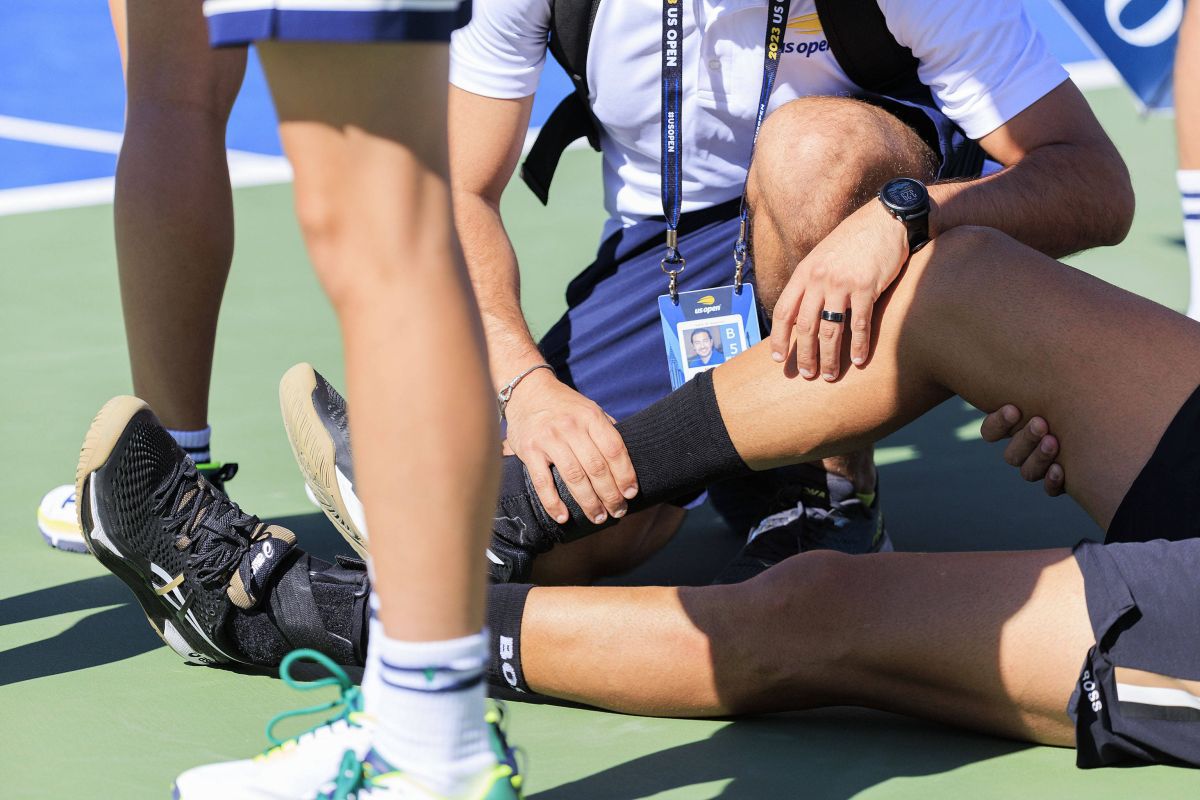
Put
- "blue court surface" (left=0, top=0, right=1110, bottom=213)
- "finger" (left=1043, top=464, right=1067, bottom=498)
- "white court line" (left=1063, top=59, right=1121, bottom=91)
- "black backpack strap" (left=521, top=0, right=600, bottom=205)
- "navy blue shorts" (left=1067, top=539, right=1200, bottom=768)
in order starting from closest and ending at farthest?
"navy blue shorts" (left=1067, top=539, right=1200, bottom=768) < "finger" (left=1043, top=464, right=1067, bottom=498) < "black backpack strap" (left=521, top=0, right=600, bottom=205) < "blue court surface" (left=0, top=0, right=1110, bottom=213) < "white court line" (left=1063, top=59, right=1121, bottom=91)

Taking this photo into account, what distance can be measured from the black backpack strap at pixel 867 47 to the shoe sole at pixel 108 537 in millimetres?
1159

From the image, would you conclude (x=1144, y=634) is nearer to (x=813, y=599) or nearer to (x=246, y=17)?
(x=813, y=599)

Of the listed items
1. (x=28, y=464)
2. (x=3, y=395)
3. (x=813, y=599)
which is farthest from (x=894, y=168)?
(x=3, y=395)

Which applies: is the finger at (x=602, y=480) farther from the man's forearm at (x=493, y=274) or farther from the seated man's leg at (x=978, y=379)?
the man's forearm at (x=493, y=274)

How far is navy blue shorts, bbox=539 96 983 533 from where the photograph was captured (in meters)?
2.45

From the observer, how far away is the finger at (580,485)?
2020 mm

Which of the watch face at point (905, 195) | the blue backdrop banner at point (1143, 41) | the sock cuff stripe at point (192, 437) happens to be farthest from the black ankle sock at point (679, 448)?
the blue backdrop banner at point (1143, 41)

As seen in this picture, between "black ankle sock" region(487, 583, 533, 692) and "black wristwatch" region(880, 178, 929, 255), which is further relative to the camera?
"black wristwatch" region(880, 178, 929, 255)

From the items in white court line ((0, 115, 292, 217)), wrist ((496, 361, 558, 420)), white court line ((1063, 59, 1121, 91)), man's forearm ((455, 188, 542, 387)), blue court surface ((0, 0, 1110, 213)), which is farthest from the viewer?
white court line ((1063, 59, 1121, 91))

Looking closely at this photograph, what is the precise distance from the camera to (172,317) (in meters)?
2.29

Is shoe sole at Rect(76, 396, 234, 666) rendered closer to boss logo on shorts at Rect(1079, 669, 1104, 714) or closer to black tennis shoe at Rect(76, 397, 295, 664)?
black tennis shoe at Rect(76, 397, 295, 664)

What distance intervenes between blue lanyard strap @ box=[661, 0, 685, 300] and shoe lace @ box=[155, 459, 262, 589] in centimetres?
81

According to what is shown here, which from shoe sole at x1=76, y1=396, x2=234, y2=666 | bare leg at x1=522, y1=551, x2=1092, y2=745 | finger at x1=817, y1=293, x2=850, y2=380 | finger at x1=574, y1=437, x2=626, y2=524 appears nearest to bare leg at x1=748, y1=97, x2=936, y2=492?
finger at x1=817, y1=293, x2=850, y2=380

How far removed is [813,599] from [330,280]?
722 mm
